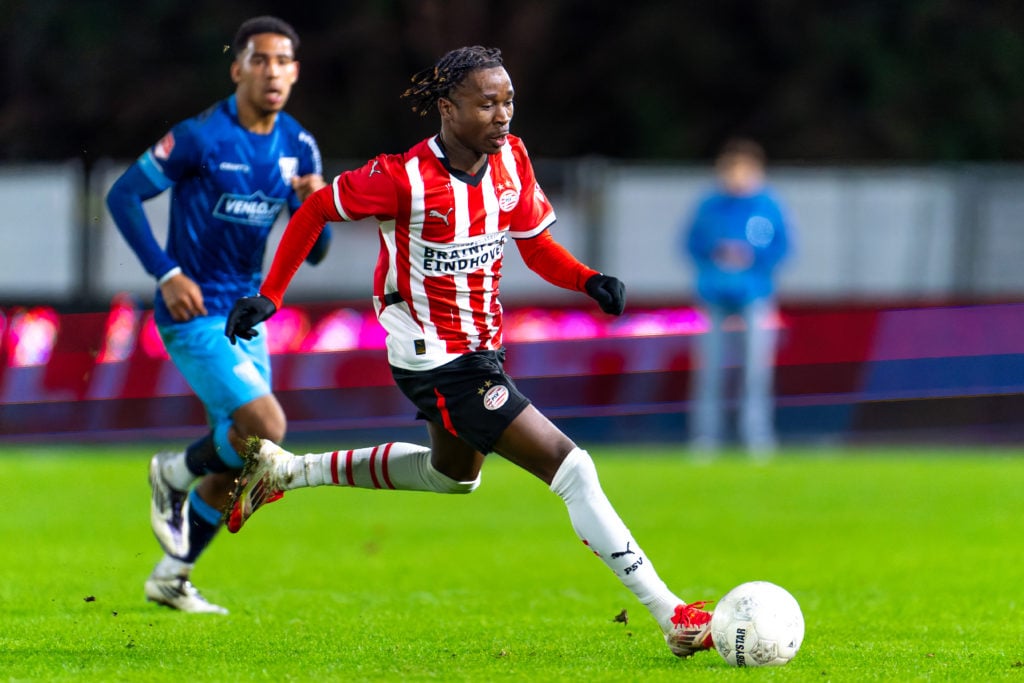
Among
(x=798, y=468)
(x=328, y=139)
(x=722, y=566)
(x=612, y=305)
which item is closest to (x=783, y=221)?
(x=798, y=468)

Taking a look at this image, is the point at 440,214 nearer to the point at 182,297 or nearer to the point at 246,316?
the point at 246,316

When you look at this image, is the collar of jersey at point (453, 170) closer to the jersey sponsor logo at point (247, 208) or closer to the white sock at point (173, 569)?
the jersey sponsor logo at point (247, 208)

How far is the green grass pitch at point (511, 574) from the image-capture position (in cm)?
621

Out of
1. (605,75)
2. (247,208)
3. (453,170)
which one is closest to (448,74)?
(453,170)

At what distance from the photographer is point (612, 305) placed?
654 cm

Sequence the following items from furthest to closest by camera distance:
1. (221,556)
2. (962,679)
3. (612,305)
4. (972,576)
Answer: (221,556) < (972,576) < (612,305) < (962,679)

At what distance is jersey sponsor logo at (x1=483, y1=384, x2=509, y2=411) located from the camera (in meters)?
6.26

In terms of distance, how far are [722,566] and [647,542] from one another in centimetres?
104

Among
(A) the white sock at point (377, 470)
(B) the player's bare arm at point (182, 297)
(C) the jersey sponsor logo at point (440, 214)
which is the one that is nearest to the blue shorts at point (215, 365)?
(B) the player's bare arm at point (182, 297)

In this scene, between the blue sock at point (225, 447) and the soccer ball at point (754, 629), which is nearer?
the soccer ball at point (754, 629)

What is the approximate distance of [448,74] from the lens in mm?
6371

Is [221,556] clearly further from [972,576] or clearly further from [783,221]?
[783,221]

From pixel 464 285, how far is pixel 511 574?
2841 mm

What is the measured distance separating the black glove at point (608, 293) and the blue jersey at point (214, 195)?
1.67 metres
